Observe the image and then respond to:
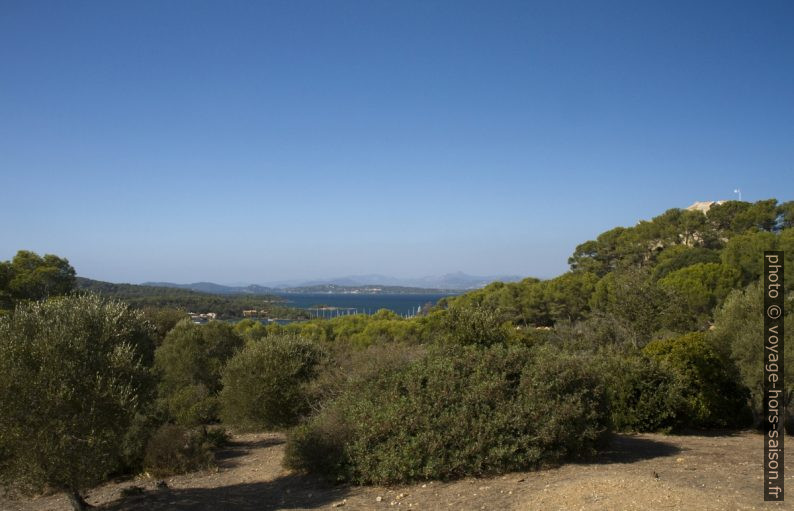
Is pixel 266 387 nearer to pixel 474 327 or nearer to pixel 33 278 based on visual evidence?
pixel 474 327

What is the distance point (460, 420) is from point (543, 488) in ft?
6.50

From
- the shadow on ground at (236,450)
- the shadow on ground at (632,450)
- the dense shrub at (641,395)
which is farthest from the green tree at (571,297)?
the shadow on ground at (632,450)

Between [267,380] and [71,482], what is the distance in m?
8.49

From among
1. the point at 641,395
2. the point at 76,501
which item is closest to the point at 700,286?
the point at 641,395

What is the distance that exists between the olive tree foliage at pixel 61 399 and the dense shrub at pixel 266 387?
7.46 m

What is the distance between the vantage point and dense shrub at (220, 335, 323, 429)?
694 inches

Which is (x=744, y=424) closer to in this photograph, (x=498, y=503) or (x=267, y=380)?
(x=498, y=503)

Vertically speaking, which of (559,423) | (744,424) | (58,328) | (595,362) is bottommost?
(744,424)

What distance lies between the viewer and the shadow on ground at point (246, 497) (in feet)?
33.5

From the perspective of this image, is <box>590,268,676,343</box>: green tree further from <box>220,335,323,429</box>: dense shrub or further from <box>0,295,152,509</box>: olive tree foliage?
<box>0,295,152,509</box>: olive tree foliage

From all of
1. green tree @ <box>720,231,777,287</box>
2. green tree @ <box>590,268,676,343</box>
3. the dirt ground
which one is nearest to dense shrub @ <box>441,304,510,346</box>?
the dirt ground

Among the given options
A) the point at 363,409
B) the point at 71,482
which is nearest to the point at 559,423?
the point at 363,409

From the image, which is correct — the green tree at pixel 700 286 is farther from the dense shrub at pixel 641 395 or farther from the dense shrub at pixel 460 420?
the dense shrub at pixel 460 420

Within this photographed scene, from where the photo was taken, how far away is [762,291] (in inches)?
675
